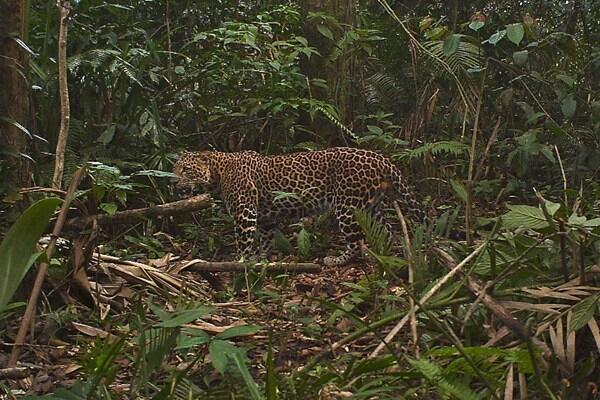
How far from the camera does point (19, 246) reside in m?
2.40

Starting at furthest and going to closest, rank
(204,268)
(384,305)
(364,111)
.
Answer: (364,111) → (204,268) → (384,305)

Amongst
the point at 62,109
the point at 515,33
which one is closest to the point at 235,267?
the point at 62,109

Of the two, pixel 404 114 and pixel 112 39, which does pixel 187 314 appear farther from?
pixel 404 114

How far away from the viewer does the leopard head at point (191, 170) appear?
7965 mm

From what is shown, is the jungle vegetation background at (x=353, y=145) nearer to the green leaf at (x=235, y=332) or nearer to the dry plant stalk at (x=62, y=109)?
the green leaf at (x=235, y=332)

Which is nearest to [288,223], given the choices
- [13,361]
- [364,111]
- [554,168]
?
[364,111]

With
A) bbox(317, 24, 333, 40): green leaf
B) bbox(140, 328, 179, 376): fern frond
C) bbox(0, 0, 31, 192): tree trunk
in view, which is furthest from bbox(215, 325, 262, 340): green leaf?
bbox(317, 24, 333, 40): green leaf

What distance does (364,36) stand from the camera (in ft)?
28.3

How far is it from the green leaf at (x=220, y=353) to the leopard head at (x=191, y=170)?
18.8 ft

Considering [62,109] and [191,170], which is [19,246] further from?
[191,170]

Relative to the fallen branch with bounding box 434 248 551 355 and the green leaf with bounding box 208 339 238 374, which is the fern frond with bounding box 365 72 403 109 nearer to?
the fallen branch with bounding box 434 248 551 355

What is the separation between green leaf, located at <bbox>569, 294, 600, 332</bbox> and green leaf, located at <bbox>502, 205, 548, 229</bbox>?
0.33 metres

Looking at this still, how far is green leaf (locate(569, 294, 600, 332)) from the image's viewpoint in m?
2.52

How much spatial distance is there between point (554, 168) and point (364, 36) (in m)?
2.16
